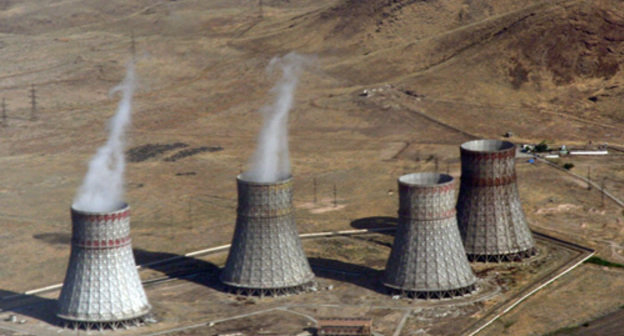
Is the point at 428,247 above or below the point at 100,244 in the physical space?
below

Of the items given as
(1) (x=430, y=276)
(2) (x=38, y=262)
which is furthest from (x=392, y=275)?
(2) (x=38, y=262)

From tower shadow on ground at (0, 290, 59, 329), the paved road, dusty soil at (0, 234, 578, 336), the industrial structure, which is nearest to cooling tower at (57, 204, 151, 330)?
dusty soil at (0, 234, 578, 336)

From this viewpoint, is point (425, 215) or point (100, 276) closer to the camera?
point (100, 276)

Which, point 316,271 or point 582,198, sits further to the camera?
point 582,198

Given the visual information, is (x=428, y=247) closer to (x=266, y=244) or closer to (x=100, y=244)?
(x=266, y=244)

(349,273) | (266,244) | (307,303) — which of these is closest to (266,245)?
(266,244)

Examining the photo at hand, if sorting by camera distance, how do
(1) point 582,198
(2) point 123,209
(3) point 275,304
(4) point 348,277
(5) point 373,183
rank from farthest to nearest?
(5) point 373,183
(1) point 582,198
(4) point 348,277
(3) point 275,304
(2) point 123,209

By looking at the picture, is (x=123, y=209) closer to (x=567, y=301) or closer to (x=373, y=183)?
(x=567, y=301)
